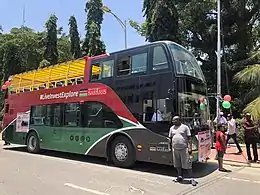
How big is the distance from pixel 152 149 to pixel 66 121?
4.43 meters

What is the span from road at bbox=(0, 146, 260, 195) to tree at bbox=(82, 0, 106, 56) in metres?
21.2

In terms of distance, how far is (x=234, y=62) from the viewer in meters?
24.8

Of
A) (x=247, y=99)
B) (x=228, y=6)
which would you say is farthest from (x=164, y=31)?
(x=247, y=99)

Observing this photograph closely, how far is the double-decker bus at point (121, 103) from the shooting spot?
9273mm

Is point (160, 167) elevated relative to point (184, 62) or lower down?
lower down

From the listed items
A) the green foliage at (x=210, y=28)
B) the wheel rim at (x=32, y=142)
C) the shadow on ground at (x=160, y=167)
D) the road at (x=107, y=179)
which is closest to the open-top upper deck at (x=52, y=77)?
the wheel rim at (x=32, y=142)

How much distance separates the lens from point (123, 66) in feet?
35.0

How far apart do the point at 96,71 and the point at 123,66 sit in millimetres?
1318

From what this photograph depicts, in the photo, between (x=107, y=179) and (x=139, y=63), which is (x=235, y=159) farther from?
(x=107, y=179)

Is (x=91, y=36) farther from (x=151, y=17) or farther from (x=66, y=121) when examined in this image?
(x=66, y=121)

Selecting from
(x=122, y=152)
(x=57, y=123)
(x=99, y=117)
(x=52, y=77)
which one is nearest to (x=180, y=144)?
(x=122, y=152)

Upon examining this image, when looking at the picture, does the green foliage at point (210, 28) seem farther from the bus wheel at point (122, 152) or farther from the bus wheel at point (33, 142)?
the bus wheel at point (122, 152)

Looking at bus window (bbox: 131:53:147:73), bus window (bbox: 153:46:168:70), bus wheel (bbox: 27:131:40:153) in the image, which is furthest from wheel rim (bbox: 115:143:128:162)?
bus wheel (bbox: 27:131:40:153)

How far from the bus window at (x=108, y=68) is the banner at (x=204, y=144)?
3650 millimetres
